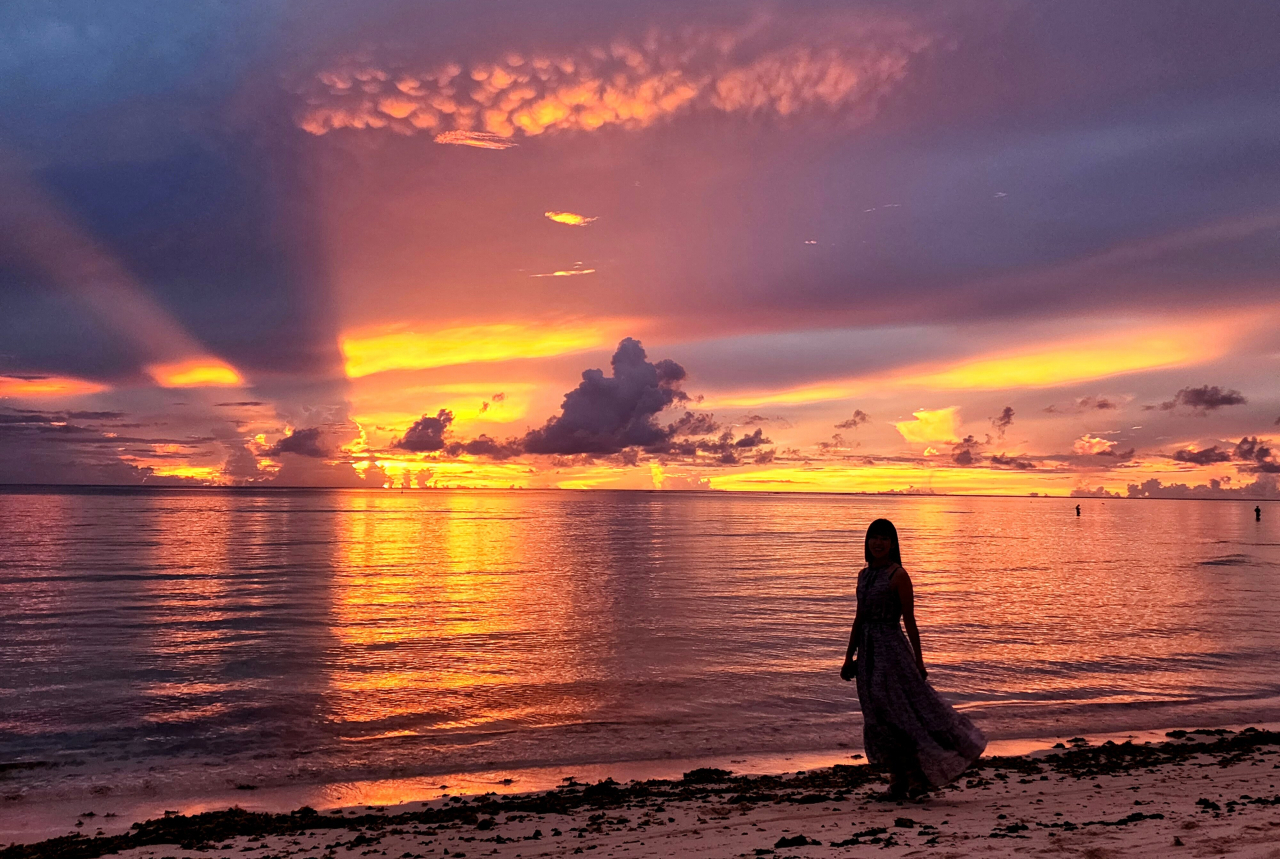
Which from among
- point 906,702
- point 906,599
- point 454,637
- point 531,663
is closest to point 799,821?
point 906,702

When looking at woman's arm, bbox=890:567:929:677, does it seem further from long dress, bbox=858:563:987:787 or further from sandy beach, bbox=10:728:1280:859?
sandy beach, bbox=10:728:1280:859

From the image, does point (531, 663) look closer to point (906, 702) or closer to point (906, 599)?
point (906, 702)

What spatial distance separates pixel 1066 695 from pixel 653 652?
415 inches

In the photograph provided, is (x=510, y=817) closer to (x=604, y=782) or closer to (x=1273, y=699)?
(x=604, y=782)

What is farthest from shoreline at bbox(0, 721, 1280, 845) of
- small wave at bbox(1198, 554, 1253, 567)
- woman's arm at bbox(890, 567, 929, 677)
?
small wave at bbox(1198, 554, 1253, 567)

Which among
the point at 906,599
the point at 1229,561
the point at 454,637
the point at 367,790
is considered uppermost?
the point at 906,599

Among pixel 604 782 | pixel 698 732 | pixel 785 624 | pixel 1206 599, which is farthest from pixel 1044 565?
pixel 604 782

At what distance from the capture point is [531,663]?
23.0 metres

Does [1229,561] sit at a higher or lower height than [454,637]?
lower

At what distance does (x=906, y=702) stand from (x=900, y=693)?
4.5 inches

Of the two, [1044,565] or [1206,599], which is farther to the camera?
[1044,565]

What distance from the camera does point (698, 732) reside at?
16.4 m

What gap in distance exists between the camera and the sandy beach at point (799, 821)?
8328 millimetres

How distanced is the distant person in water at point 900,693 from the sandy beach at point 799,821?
0.59 m
